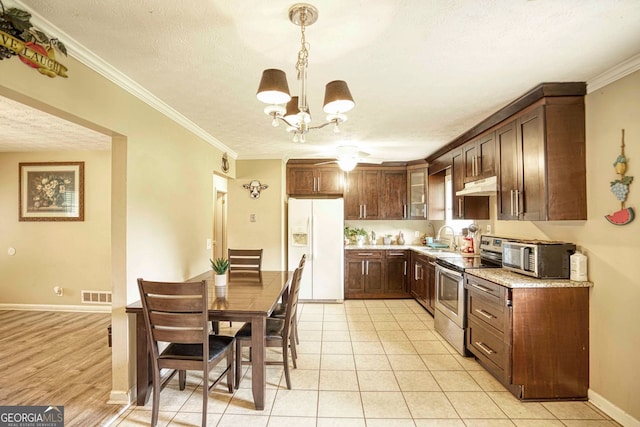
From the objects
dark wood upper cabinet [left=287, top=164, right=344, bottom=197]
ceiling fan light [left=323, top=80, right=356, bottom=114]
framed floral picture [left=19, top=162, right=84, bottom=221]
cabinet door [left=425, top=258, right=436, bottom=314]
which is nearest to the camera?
ceiling fan light [left=323, top=80, right=356, bottom=114]

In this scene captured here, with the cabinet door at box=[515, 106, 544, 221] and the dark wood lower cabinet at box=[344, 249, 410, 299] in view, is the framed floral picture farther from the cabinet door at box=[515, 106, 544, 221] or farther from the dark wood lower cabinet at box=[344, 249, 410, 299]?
the cabinet door at box=[515, 106, 544, 221]

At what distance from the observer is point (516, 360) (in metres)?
2.32

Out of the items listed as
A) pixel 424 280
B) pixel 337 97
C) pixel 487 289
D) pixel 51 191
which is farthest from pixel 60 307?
pixel 487 289

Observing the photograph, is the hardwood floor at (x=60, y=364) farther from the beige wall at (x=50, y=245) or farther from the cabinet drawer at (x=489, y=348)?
the cabinet drawer at (x=489, y=348)

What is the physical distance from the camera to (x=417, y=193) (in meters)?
5.31

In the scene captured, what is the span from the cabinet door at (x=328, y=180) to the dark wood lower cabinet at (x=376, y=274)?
1131 millimetres

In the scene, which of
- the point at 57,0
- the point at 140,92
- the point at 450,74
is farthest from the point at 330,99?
the point at 140,92

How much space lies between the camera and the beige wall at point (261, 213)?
4996 mm

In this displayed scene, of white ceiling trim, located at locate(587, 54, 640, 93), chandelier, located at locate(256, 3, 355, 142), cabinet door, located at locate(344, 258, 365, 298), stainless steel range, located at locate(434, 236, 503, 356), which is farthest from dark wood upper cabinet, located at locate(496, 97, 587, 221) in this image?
cabinet door, located at locate(344, 258, 365, 298)

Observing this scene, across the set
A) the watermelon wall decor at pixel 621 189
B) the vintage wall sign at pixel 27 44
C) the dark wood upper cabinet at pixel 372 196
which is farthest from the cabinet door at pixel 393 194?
the vintage wall sign at pixel 27 44

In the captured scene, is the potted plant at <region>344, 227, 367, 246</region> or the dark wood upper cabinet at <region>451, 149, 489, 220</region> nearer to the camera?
the dark wood upper cabinet at <region>451, 149, 489, 220</region>

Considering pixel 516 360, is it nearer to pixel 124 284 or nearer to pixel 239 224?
pixel 124 284

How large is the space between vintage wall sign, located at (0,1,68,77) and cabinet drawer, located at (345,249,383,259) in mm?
4244

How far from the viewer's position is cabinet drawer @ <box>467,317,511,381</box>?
240 cm
